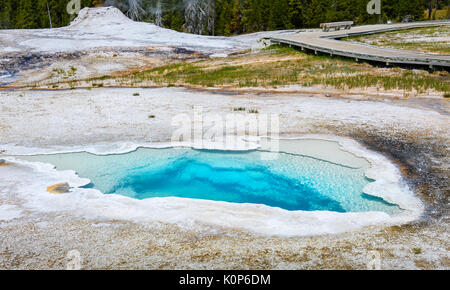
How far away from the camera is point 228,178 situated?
8242 millimetres

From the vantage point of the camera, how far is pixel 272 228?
5539 mm

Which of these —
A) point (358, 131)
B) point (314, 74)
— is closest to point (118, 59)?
point (314, 74)

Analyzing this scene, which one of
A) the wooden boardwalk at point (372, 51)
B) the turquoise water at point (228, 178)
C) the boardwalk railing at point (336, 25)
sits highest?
the boardwalk railing at point (336, 25)

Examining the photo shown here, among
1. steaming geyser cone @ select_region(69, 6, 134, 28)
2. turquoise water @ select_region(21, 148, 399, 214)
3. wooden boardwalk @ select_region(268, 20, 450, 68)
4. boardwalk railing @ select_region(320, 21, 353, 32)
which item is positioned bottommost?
turquoise water @ select_region(21, 148, 399, 214)

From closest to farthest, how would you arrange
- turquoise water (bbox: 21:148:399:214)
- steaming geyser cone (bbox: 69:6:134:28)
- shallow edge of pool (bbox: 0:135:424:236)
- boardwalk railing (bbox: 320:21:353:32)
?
1. shallow edge of pool (bbox: 0:135:424:236)
2. turquoise water (bbox: 21:148:399:214)
3. boardwalk railing (bbox: 320:21:353:32)
4. steaming geyser cone (bbox: 69:6:134:28)

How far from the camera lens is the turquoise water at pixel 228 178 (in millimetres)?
7078

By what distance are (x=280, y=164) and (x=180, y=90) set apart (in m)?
9.45

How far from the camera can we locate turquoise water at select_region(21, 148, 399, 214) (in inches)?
279

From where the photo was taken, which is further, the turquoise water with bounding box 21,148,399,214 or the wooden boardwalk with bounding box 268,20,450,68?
the wooden boardwalk with bounding box 268,20,450,68
